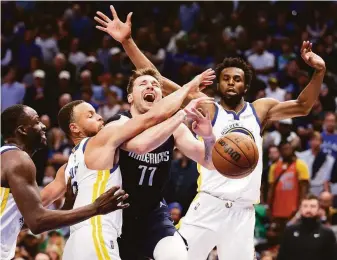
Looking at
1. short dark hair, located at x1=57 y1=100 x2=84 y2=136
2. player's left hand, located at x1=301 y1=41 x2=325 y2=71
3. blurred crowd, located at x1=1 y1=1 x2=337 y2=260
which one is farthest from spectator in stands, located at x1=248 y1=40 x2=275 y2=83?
short dark hair, located at x1=57 y1=100 x2=84 y2=136

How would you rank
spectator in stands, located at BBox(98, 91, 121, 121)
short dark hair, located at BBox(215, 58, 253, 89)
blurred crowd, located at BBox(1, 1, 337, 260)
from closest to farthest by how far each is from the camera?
short dark hair, located at BBox(215, 58, 253, 89) < blurred crowd, located at BBox(1, 1, 337, 260) < spectator in stands, located at BBox(98, 91, 121, 121)

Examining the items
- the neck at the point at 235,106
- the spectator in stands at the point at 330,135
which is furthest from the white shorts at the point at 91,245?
the spectator in stands at the point at 330,135

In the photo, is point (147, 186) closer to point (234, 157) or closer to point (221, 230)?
point (234, 157)

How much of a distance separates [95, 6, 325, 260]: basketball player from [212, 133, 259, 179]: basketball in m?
0.79

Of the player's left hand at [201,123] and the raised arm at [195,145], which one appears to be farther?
the raised arm at [195,145]

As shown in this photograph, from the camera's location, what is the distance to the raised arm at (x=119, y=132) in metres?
6.03

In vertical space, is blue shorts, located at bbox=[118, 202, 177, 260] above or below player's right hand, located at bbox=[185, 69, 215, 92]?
below

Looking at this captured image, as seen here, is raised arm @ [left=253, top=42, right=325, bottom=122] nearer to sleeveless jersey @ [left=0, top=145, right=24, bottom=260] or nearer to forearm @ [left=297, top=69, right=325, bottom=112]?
forearm @ [left=297, top=69, right=325, bottom=112]

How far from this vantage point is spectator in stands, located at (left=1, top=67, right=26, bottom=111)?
13672 mm

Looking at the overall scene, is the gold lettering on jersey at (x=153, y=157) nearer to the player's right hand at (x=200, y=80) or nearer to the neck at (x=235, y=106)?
the player's right hand at (x=200, y=80)

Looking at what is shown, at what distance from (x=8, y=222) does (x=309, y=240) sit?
449 centimetres

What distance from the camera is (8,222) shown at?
582cm

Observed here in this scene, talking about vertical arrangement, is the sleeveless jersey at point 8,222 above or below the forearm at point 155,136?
below

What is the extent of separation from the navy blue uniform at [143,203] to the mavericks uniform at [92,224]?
135mm
